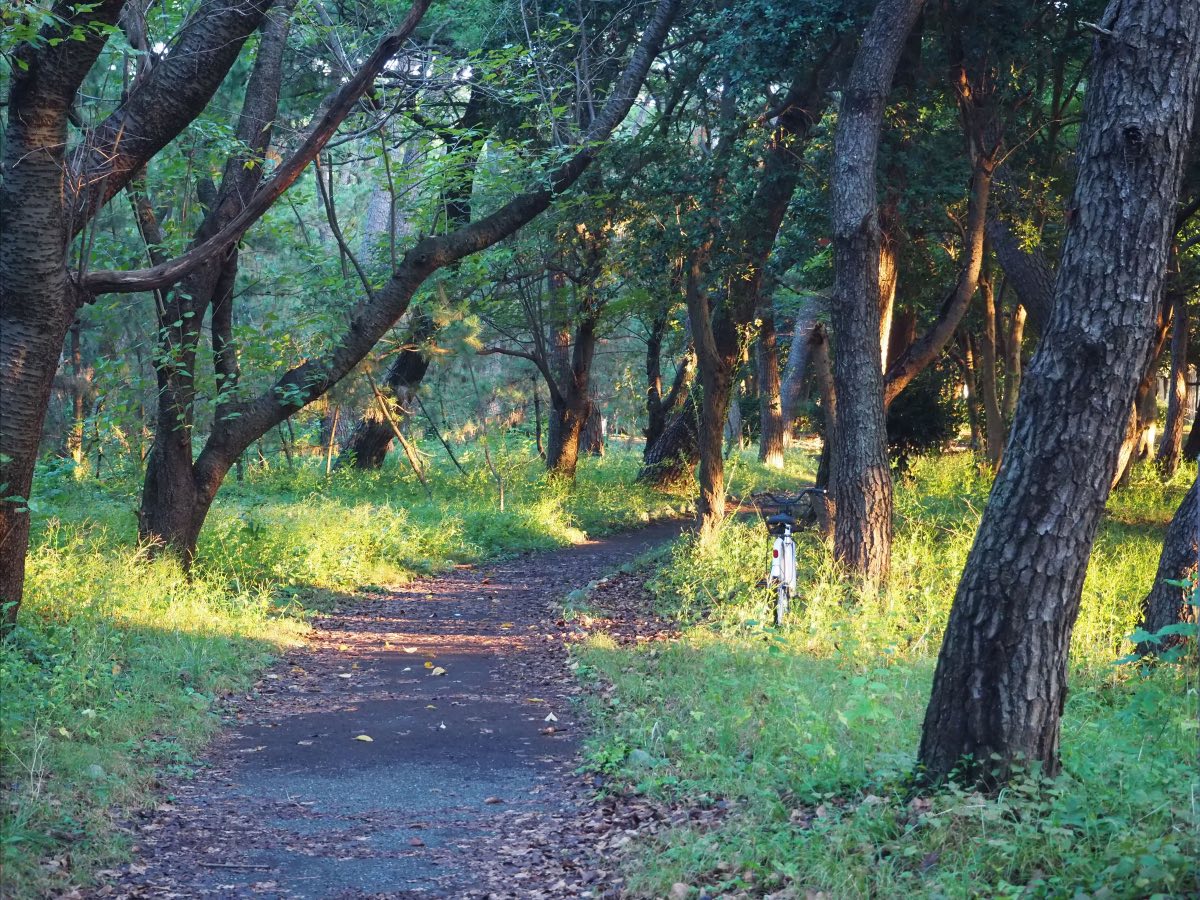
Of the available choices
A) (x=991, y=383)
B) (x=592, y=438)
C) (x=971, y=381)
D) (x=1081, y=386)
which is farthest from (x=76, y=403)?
(x=1081, y=386)

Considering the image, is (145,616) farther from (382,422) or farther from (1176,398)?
(1176,398)

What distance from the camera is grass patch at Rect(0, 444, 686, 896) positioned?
17.5 feet

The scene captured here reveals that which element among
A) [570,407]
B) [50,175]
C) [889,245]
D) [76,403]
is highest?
[889,245]

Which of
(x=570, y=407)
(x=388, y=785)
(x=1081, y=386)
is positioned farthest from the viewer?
(x=570, y=407)

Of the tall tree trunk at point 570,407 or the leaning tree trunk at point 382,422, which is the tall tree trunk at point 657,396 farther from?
the leaning tree trunk at point 382,422

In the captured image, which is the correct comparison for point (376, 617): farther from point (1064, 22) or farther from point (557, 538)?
point (1064, 22)

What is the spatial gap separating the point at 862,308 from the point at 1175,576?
3.84 meters

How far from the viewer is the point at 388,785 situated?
6.32 m

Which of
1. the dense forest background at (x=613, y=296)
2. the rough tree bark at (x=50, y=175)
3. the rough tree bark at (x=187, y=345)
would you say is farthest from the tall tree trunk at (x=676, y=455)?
the rough tree bark at (x=50, y=175)

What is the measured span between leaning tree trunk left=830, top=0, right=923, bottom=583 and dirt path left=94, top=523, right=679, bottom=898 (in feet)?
10.0

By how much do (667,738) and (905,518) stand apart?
8916 mm

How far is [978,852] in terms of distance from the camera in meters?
4.13

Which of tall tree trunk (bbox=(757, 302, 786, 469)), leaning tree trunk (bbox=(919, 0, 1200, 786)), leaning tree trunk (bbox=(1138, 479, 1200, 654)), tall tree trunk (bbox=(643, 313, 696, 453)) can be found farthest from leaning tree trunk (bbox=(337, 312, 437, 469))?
leaning tree trunk (bbox=(919, 0, 1200, 786))

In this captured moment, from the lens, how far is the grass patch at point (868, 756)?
4035 millimetres
